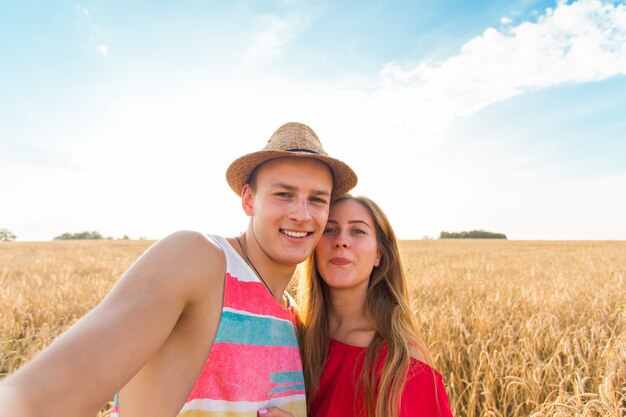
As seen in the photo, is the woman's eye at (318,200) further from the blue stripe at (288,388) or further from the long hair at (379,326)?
the blue stripe at (288,388)

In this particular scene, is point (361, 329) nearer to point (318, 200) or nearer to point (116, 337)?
point (318, 200)

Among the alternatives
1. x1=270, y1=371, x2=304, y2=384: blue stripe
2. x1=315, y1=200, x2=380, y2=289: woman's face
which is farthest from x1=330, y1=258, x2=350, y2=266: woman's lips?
x1=270, y1=371, x2=304, y2=384: blue stripe

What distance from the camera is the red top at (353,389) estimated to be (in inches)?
80.0

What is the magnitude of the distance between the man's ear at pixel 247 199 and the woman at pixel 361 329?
0.56 meters

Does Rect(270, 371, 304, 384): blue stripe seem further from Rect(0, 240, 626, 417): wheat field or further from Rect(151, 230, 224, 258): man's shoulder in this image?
Rect(0, 240, 626, 417): wheat field

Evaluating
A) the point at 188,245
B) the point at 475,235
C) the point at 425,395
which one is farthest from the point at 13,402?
the point at 475,235

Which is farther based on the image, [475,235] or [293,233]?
[475,235]

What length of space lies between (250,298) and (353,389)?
0.84 metres

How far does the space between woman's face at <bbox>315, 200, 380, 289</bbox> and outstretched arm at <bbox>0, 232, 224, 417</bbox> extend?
1.07 metres

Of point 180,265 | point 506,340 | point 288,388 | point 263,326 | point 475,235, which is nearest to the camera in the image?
point 180,265

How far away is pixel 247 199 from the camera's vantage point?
2.46 m

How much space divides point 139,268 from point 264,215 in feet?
2.87

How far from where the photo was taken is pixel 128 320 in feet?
4.23

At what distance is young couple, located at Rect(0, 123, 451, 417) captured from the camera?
1.18 m
